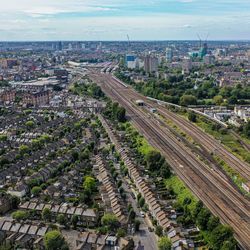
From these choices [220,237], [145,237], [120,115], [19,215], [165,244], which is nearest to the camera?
[165,244]

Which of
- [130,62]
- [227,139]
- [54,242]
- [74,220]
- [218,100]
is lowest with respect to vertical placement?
[227,139]

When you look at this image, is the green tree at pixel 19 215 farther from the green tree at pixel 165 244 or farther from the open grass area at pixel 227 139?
the open grass area at pixel 227 139

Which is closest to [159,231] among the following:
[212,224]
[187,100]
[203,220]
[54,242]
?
[203,220]

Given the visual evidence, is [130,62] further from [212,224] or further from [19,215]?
[212,224]

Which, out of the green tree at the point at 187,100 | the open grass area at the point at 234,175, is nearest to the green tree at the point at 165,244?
the open grass area at the point at 234,175

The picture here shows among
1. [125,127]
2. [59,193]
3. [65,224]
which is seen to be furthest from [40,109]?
[65,224]

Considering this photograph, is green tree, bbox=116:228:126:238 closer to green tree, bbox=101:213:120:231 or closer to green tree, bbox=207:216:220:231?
green tree, bbox=101:213:120:231

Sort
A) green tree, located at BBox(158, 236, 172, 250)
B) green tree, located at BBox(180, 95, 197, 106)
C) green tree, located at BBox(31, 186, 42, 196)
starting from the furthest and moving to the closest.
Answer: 1. green tree, located at BBox(180, 95, 197, 106)
2. green tree, located at BBox(31, 186, 42, 196)
3. green tree, located at BBox(158, 236, 172, 250)

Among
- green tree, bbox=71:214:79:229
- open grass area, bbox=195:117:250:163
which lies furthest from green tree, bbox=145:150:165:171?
green tree, bbox=71:214:79:229

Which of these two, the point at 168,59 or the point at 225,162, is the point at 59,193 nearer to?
the point at 225,162
